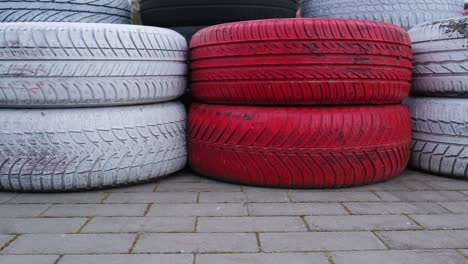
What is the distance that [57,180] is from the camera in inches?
94.3

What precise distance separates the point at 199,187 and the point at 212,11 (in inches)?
52.2

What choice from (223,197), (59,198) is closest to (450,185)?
(223,197)

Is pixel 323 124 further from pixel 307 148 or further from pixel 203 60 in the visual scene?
pixel 203 60

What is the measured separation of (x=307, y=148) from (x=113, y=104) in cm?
114

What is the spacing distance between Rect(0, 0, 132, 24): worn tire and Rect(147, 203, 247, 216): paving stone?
137 centimetres

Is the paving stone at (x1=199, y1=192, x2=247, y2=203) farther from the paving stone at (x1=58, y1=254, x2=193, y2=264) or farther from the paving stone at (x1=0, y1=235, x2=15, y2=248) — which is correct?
Answer: the paving stone at (x1=0, y1=235, x2=15, y2=248)

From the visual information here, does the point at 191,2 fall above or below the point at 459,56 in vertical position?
above

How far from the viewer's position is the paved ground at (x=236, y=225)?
1.65 m

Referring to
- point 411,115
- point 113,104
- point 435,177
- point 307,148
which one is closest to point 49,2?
point 113,104

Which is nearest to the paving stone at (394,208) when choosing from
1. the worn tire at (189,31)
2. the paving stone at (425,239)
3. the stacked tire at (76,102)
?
the paving stone at (425,239)

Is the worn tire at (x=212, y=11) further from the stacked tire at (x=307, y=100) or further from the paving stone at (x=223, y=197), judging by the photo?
the paving stone at (x=223, y=197)

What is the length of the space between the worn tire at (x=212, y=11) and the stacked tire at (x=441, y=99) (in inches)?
39.5

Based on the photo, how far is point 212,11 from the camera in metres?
3.13

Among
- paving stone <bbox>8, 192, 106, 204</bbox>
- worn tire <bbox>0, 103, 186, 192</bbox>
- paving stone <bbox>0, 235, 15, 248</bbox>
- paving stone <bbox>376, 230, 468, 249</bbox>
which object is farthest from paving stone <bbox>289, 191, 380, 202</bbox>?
paving stone <bbox>0, 235, 15, 248</bbox>
